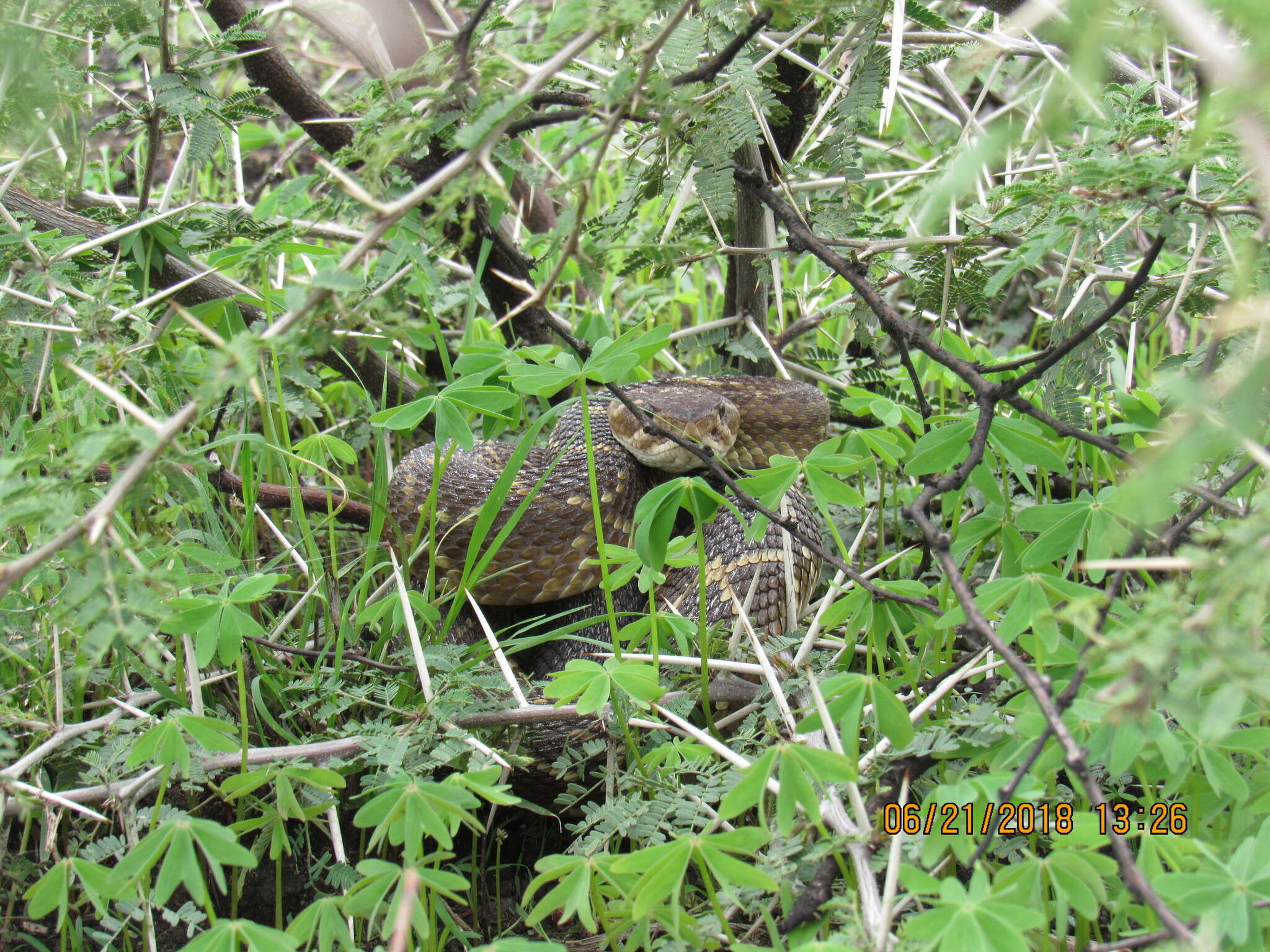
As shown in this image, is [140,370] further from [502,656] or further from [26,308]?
[502,656]

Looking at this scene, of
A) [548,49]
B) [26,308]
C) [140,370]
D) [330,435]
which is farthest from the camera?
[330,435]

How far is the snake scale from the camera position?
306cm

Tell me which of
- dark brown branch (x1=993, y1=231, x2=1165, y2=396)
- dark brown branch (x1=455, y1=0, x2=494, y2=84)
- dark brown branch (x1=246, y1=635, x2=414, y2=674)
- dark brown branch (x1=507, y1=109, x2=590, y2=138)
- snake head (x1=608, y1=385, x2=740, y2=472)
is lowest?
dark brown branch (x1=246, y1=635, x2=414, y2=674)

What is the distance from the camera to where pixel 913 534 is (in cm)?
322

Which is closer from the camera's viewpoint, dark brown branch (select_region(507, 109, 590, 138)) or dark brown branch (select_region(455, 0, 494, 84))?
dark brown branch (select_region(455, 0, 494, 84))

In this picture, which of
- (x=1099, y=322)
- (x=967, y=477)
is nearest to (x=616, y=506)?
(x=967, y=477)

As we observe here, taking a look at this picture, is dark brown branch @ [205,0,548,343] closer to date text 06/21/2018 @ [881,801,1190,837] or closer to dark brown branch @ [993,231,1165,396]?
dark brown branch @ [993,231,1165,396]

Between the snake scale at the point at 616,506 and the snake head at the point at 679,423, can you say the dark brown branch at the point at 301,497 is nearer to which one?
the snake scale at the point at 616,506

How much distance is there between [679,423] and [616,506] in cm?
42

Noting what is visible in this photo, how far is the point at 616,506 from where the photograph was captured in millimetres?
3396

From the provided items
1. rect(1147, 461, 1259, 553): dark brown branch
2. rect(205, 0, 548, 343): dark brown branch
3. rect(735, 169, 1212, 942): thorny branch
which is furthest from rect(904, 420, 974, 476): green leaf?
rect(205, 0, 548, 343): dark brown branch

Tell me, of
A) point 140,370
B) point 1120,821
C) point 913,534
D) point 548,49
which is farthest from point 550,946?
point 913,534

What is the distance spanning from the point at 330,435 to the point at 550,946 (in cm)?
258

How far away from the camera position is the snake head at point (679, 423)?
3.19 metres
